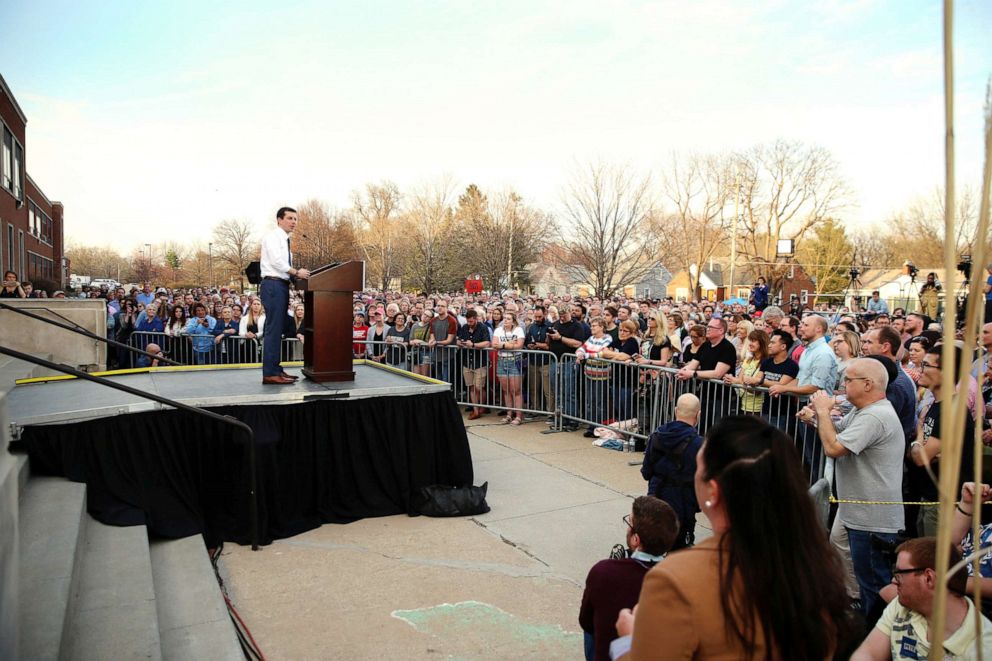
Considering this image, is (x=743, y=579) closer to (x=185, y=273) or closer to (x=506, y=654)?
(x=506, y=654)

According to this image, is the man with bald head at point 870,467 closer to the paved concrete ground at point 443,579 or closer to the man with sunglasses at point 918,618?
the man with sunglasses at point 918,618

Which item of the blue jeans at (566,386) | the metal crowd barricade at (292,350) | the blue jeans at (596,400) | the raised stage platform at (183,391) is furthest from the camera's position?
the metal crowd barricade at (292,350)

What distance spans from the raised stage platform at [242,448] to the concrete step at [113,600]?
0.38 meters

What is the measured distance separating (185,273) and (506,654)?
312 ft

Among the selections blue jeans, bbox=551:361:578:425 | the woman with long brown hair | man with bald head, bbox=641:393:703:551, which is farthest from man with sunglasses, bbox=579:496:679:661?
blue jeans, bbox=551:361:578:425

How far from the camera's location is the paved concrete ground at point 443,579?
14.6ft

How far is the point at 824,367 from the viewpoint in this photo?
668 centimetres

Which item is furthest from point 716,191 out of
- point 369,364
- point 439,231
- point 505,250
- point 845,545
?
point 845,545

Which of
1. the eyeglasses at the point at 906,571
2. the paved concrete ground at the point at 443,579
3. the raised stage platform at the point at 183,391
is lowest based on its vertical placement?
the paved concrete ground at the point at 443,579

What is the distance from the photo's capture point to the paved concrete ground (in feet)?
14.6

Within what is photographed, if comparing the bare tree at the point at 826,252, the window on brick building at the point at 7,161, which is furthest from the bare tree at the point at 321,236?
the bare tree at the point at 826,252

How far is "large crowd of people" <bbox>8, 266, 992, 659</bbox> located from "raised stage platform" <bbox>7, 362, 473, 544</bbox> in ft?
4.22

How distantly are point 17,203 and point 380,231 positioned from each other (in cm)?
3005

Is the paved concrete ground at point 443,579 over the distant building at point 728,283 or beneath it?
beneath
